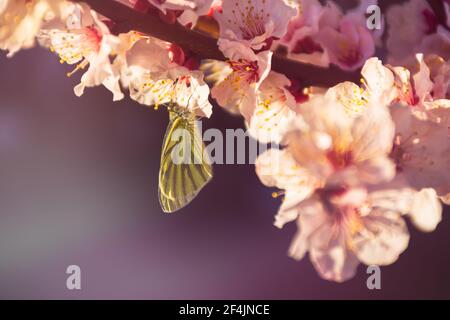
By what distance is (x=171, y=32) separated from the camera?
17.8 inches

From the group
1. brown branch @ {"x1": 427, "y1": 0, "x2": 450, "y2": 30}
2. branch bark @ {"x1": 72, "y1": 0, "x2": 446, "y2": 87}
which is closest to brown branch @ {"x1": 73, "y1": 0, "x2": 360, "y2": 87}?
branch bark @ {"x1": 72, "y1": 0, "x2": 446, "y2": 87}

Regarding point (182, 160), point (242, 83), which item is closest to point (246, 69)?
point (242, 83)

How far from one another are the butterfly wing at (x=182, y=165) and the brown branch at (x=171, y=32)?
0.09 meters

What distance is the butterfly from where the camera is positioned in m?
0.54

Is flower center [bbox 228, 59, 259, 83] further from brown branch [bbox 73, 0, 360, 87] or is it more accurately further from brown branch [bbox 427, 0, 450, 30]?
brown branch [bbox 427, 0, 450, 30]

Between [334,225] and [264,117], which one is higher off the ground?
[264,117]

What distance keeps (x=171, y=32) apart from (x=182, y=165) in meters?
0.16

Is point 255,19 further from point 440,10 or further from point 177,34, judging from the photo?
point 440,10

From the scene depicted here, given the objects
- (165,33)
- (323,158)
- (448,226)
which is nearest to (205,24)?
(165,33)

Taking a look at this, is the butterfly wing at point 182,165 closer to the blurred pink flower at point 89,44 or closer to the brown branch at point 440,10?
the blurred pink flower at point 89,44

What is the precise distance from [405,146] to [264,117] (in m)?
0.18

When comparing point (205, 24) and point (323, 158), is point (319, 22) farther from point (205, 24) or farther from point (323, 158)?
point (323, 158)

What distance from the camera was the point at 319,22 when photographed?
0.56 metres

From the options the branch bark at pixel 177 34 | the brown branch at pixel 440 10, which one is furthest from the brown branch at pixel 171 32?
the brown branch at pixel 440 10
